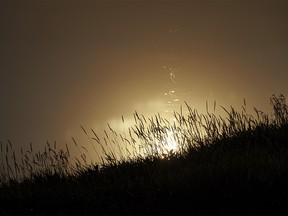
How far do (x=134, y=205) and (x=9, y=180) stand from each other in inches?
143

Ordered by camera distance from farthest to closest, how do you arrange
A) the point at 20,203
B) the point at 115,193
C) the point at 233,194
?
the point at 20,203, the point at 115,193, the point at 233,194

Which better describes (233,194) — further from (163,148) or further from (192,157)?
(163,148)

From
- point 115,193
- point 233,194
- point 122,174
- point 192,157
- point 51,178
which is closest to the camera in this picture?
point 233,194

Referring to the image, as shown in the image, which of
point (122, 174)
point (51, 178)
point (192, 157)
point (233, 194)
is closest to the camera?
point (233, 194)

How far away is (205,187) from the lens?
466cm

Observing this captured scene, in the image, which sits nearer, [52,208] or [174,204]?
[174,204]

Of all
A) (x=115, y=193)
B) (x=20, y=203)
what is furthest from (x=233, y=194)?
(x=20, y=203)

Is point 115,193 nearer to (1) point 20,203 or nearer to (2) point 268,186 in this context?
(1) point 20,203

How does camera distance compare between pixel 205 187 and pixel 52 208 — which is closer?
pixel 205 187

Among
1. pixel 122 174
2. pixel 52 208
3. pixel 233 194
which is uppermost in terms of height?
pixel 122 174

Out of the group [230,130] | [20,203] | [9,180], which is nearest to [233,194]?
[20,203]

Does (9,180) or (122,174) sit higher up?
(9,180)

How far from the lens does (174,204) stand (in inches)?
177

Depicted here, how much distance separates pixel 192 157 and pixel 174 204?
2.22 meters
